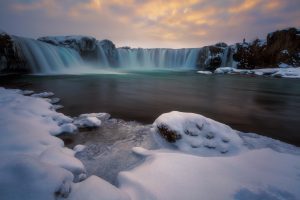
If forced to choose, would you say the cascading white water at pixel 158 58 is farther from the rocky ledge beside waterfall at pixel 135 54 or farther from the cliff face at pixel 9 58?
the cliff face at pixel 9 58

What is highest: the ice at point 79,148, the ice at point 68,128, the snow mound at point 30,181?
the snow mound at point 30,181

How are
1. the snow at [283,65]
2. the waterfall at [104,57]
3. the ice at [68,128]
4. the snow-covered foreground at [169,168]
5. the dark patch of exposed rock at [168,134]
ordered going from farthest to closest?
the snow at [283,65] → the waterfall at [104,57] → the ice at [68,128] → the dark patch of exposed rock at [168,134] → the snow-covered foreground at [169,168]

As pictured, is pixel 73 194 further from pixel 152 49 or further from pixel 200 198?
pixel 152 49

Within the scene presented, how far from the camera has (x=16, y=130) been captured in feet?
10.8

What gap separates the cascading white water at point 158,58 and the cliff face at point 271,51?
10.3 m

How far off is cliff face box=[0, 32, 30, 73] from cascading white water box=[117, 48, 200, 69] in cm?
2672

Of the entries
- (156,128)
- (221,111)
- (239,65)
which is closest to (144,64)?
(239,65)

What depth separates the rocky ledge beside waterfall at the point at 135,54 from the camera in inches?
710

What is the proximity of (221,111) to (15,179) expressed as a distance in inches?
257

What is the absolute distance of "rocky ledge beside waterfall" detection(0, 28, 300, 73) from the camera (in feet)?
59.2

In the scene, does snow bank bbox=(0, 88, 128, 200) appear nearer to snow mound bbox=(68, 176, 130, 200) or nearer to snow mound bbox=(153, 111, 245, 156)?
snow mound bbox=(68, 176, 130, 200)

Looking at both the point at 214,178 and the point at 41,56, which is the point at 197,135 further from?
the point at 41,56

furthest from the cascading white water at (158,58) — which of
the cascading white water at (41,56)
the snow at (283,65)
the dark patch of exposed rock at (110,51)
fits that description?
the cascading white water at (41,56)

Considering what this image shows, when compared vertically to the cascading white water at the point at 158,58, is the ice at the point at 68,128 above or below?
below
